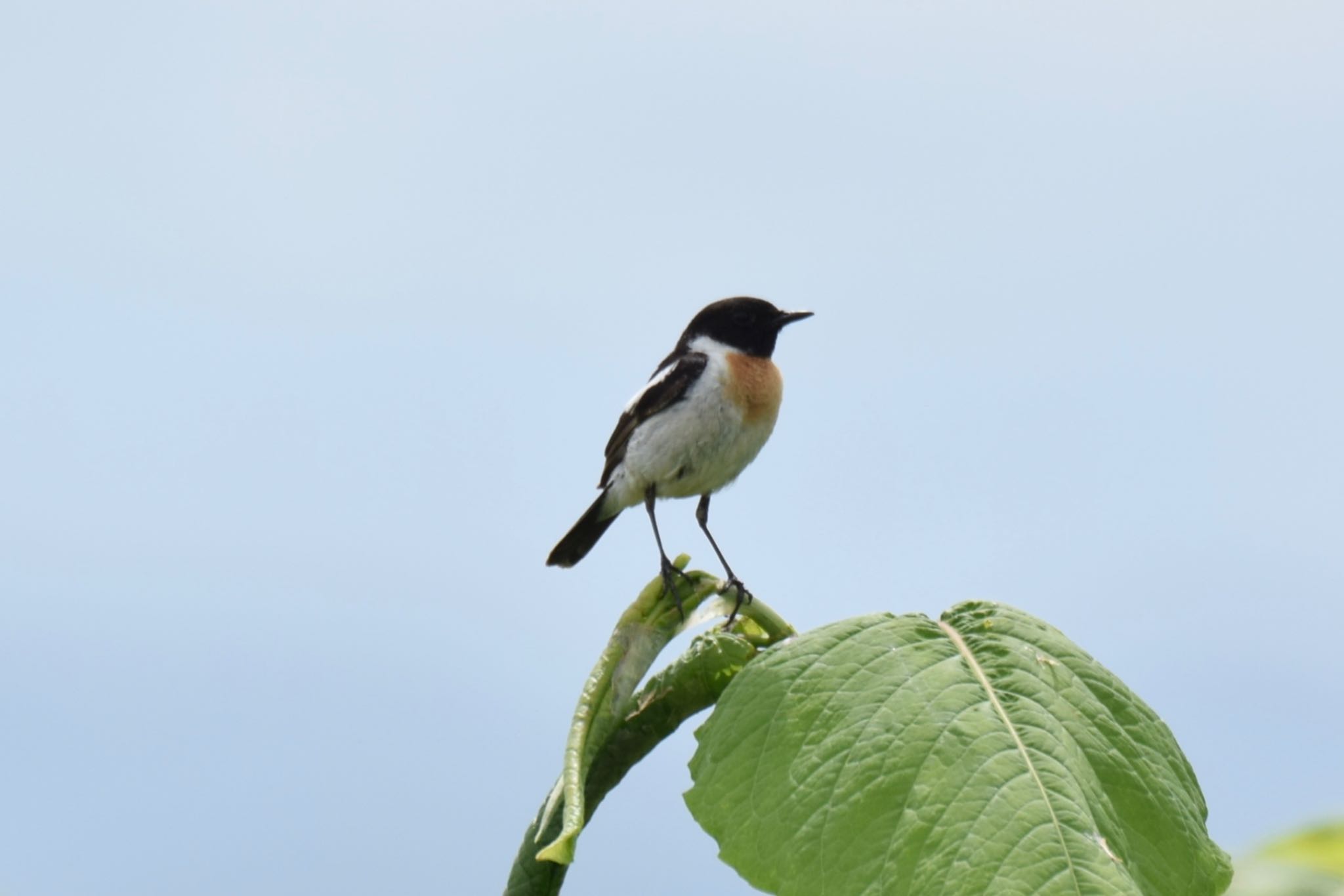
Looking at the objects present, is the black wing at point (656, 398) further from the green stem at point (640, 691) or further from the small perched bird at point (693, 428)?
the green stem at point (640, 691)

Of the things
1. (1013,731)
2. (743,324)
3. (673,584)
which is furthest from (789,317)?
(1013,731)

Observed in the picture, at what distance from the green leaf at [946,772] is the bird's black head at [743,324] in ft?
17.9

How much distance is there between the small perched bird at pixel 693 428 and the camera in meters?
6.73

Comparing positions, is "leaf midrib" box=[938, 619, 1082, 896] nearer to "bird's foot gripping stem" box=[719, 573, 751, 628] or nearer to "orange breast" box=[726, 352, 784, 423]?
"bird's foot gripping stem" box=[719, 573, 751, 628]

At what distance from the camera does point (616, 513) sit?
7395mm

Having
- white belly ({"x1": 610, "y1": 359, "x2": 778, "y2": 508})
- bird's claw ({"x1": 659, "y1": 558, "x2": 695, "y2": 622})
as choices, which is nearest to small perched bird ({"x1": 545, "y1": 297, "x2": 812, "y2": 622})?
white belly ({"x1": 610, "y1": 359, "x2": 778, "y2": 508})

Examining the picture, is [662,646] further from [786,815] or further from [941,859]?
[941,859]

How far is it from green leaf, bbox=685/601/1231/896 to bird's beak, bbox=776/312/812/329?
18.2 ft

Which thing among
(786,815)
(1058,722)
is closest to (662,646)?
(786,815)

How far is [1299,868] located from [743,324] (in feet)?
16.7

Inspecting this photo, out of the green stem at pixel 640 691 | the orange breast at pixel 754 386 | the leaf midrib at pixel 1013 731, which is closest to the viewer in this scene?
the leaf midrib at pixel 1013 731

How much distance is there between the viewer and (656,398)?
22.8ft

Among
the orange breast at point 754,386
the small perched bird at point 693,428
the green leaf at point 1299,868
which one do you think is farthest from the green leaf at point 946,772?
the orange breast at point 754,386

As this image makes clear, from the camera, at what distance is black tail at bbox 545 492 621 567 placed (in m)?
7.58
